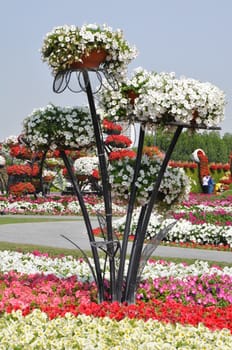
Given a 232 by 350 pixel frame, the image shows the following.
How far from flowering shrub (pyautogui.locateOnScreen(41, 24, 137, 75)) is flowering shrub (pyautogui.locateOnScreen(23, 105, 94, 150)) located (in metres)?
0.55

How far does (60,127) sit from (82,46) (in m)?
0.87

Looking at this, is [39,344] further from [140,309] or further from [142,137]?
[142,137]

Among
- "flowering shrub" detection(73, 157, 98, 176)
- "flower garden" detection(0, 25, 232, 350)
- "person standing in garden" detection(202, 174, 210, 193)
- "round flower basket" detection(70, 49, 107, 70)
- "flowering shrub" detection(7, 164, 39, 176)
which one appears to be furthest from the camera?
"person standing in garden" detection(202, 174, 210, 193)

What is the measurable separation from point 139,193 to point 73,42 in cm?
132

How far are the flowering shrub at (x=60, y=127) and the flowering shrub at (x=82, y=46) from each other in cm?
55

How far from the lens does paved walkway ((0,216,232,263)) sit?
10445 millimetres

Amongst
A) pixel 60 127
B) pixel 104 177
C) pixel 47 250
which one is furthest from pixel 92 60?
pixel 47 250

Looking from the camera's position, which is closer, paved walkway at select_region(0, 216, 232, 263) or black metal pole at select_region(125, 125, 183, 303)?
black metal pole at select_region(125, 125, 183, 303)

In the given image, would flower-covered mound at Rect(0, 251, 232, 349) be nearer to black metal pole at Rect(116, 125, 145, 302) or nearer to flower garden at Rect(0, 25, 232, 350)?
flower garden at Rect(0, 25, 232, 350)

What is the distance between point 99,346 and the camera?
3893mm

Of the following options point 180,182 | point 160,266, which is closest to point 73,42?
point 180,182

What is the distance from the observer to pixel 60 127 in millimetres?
5945

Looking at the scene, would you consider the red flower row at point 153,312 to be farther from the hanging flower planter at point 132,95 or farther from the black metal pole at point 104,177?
the hanging flower planter at point 132,95

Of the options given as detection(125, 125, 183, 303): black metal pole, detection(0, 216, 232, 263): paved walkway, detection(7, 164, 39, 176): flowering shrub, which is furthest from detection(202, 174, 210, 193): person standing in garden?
detection(125, 125, 183, 303): black metal pole
